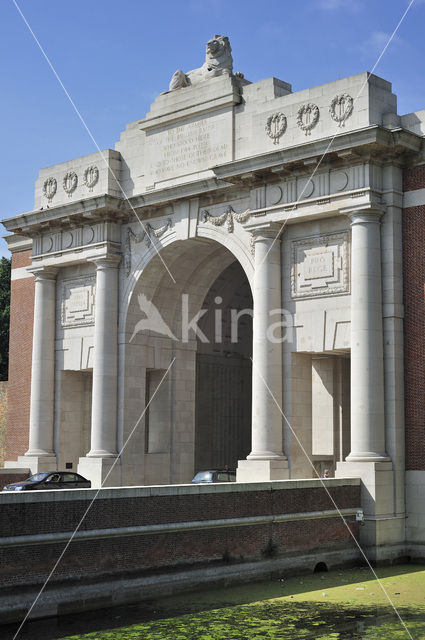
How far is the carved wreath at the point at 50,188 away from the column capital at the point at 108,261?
14.3 feet

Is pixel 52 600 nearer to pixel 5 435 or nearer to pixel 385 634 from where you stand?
pixel 385 634

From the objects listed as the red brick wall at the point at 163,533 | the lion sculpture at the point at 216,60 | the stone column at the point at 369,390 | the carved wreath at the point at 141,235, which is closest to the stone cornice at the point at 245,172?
the carved wreath at the point at 141,235

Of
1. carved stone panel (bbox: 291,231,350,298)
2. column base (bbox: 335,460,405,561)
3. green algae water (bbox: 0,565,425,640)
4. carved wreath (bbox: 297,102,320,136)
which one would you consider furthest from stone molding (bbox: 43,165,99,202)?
green algae water (bbox: 0,565,425,640)

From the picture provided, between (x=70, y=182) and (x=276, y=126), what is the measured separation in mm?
10155

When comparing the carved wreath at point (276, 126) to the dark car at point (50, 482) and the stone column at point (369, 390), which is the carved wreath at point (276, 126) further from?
the dark car at point (50, 482)

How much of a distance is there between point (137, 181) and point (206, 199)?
3635 mm

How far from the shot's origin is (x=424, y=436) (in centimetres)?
2525

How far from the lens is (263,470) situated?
88.8 feet

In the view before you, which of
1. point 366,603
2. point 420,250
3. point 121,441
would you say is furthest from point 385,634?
point 121,441

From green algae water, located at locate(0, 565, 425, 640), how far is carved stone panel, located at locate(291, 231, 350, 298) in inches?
364

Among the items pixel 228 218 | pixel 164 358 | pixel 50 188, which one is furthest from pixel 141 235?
pixel 50 188

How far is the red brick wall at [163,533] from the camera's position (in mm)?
17359

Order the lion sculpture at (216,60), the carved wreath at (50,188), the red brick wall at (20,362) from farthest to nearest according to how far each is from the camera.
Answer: the red brick wall at (20,362) → the carved wreath at (50,188) → the lion sculpture at (216,60)

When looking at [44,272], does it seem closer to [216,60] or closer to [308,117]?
[216,60]
